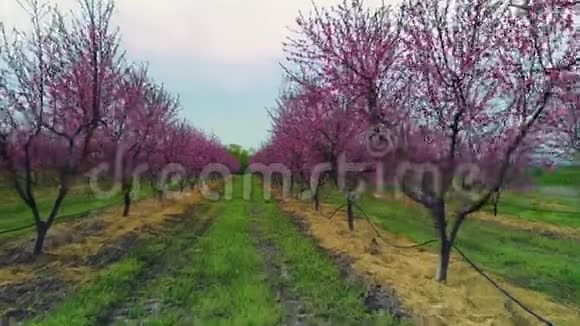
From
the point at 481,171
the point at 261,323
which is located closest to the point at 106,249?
the point at 261,323

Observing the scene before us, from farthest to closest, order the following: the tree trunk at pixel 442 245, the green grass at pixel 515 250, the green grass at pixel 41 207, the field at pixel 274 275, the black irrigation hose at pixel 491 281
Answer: the green grass at pixel 41 207
the green grass at pixel 515 250
the tree trunk at pixel 442 245
the field at pixel 274 275
the black irrigation hose at pixel 491 281

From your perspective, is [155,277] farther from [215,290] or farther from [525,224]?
[525,224]

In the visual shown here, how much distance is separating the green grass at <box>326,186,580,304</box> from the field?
1.9 inches

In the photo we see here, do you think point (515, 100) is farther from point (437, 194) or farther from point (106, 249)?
point (106, 249)

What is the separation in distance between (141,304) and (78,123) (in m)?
5.45

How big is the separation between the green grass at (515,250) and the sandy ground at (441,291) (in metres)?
0.61

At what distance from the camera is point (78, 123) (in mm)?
11102

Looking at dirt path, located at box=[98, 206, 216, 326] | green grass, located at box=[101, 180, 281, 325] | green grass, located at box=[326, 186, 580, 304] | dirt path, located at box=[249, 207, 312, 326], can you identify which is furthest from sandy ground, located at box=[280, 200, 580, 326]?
dirt path, located at box=[98, 206, 216, 326]

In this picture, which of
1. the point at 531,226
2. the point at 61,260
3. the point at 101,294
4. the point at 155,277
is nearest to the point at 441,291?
the point at 155,277

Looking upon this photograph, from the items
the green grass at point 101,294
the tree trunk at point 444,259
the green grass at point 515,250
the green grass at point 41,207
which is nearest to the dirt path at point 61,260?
the green grass at point 101,294

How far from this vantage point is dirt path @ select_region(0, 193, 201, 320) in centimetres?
712

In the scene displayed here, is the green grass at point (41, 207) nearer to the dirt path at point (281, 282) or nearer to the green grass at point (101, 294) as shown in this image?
the green grass at point (101, 294)

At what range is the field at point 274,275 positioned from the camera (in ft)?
21.1

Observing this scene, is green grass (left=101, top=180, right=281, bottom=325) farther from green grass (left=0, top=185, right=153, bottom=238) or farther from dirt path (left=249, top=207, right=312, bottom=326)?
green grass (left=0, top=185, right=153, bottom=238)
